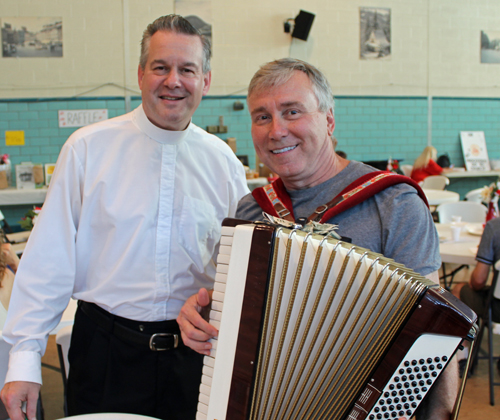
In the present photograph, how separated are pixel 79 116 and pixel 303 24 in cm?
438

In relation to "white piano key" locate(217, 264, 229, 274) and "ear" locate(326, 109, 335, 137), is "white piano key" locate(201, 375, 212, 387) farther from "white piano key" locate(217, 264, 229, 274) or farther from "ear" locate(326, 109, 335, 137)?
"ear" locate(326, 109, 335, 137)

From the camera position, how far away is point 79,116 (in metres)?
7.77

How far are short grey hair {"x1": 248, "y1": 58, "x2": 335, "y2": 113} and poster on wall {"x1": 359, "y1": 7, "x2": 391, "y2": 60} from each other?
323 inches

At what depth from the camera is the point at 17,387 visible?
1.43 meters

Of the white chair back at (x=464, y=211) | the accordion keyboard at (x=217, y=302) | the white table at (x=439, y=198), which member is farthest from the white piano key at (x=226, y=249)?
the white table at (x=439, y=198)

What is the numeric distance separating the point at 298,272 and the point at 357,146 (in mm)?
8318

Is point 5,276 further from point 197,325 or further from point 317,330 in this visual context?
point 317,330

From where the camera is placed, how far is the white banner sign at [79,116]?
7695 mm

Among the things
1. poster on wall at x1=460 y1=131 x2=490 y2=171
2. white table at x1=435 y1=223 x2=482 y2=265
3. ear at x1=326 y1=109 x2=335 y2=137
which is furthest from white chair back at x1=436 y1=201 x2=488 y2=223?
poster on wall at x1=460 y1=131 x2=490 y2=171

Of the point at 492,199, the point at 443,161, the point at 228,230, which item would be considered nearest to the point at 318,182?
the point at 228,230

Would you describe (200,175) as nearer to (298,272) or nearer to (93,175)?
(93,175)

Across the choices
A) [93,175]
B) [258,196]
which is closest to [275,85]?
[258,196]

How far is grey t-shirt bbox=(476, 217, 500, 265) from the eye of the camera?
2.96 m

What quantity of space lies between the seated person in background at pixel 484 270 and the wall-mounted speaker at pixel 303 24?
6.43 m
